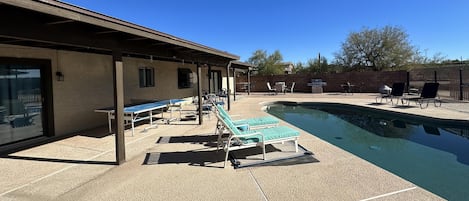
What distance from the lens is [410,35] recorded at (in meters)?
24.1

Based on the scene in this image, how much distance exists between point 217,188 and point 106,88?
6.83 m

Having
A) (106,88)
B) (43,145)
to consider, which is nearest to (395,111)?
(106,88)

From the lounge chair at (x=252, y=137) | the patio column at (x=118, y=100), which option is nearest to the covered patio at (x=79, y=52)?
the patio column at (x=118, y=100)

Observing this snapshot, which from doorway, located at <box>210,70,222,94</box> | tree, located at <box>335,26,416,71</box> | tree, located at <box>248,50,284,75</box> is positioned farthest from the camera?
tree, located at <box>248,50,284,75</box>

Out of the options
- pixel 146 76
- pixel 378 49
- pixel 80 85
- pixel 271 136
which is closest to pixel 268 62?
pixel 378 49

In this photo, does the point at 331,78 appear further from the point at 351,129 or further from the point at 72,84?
the point at 72,84

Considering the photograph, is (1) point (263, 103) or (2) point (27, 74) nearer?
(2) point (27, 74)

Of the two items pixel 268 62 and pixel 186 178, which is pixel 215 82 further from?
pixel 268 62

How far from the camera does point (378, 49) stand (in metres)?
25.0

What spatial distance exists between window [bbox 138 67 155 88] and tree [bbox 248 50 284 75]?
24430mm

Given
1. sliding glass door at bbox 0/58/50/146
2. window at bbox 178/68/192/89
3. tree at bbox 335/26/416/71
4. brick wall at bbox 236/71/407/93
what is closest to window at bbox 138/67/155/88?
window at bbox 178/68/192/89

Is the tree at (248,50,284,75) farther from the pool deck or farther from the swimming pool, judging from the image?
the pool deck

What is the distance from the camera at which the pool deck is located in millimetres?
3352

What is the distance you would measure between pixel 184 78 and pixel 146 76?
3.51 metres
